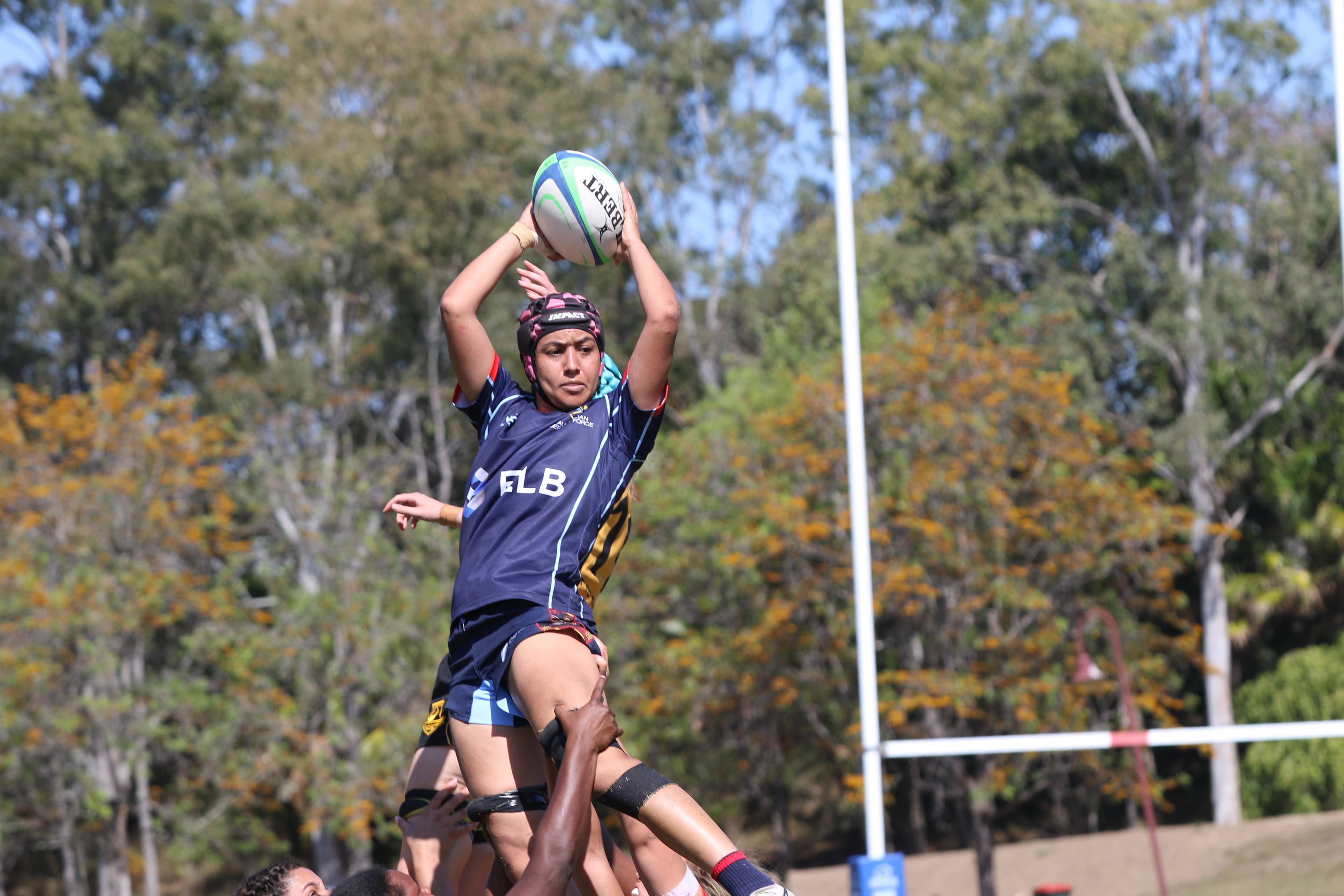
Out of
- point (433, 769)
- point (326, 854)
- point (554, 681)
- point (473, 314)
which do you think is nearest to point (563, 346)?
point (473, 314)

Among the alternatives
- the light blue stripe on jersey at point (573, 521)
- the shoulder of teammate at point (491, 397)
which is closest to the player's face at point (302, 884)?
the light blue stripe on jersey at point (573, 521)

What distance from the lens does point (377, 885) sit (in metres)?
3.18

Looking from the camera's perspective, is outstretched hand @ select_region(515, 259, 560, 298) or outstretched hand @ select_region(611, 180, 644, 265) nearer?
outstretched hand @ select_region(611, 180, 644, 265)

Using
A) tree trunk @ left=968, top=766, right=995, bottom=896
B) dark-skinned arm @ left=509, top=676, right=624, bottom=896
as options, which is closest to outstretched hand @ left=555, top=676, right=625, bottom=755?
dark-skinned arm @ left=509, top=676, right=624, bottom=896

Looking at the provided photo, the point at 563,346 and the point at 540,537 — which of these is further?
the point at 563,346

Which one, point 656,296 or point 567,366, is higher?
point 656,296

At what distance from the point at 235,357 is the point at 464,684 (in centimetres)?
2573

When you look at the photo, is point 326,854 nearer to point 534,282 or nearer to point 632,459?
point 534,282

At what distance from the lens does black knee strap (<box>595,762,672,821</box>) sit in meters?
3.09

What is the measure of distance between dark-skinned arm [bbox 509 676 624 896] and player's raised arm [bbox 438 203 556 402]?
40.8 inches

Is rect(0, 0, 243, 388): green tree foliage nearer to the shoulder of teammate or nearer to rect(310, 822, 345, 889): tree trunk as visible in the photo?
rect(310, 822, 345, 889): tree trunk

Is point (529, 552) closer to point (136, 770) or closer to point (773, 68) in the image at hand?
point (136, 770)

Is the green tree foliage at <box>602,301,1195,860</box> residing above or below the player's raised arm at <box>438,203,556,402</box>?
below

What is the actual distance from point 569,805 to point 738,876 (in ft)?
1.41
